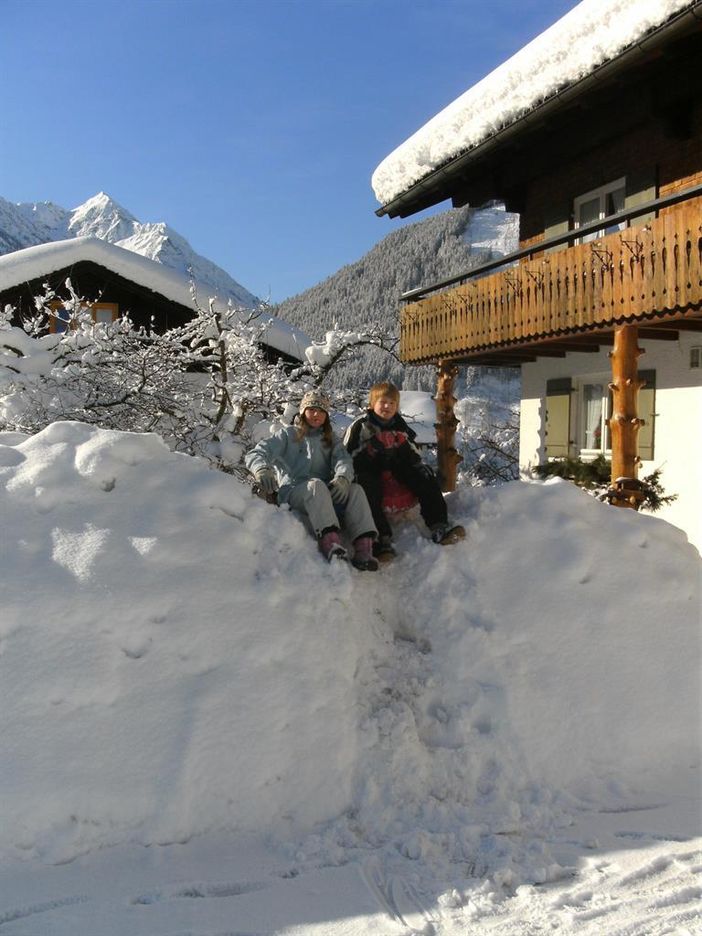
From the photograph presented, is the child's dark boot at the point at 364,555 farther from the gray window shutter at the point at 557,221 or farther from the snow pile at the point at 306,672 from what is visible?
the gray window shutter at the point at 557,221

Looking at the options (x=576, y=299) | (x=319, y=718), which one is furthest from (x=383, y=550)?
(x=576, y=299)

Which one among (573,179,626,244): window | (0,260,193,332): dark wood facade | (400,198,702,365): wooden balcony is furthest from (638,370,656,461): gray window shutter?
(0,260,193,332): dark wood facade

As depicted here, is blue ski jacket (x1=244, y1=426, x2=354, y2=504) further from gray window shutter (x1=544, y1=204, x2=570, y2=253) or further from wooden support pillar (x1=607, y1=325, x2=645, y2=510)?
gray window shutter (x1=544, y1=204, x2=570, y2=253)

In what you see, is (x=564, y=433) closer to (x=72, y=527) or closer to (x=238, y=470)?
(x=238, y=470)

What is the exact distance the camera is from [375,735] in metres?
4.16

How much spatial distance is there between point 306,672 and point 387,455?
2.06 metres

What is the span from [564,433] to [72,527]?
928 centimetres

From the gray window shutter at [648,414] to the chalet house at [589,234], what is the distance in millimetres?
17

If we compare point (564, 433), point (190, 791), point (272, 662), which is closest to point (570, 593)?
point (272, 662)

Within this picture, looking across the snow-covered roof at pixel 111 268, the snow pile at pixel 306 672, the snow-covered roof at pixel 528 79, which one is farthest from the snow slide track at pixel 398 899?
the snow-covered roof at pixel 111 268

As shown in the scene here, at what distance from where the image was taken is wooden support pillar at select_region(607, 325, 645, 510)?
8391 mm

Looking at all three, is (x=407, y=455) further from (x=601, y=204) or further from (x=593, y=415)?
(x=601, y=204)

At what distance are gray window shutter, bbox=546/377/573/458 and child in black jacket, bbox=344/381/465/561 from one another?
22.9 feet

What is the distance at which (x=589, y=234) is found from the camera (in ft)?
35.2
